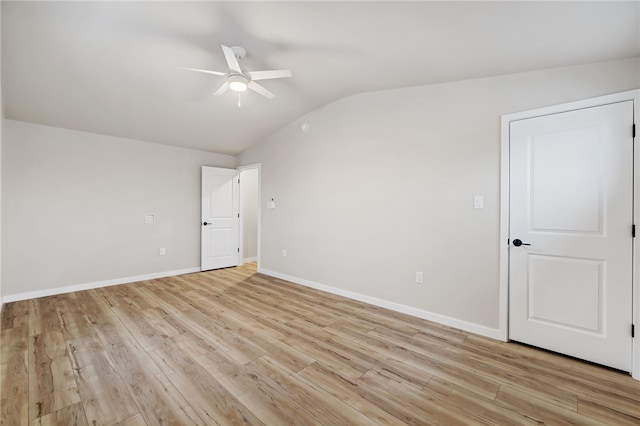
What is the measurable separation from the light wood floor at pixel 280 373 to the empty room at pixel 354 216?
0.07 feet

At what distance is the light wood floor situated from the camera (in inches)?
64.8

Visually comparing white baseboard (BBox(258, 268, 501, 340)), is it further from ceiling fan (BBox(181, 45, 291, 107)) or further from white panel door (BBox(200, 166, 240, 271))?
ceiling fan (BBox(181, 45, 291, 107))

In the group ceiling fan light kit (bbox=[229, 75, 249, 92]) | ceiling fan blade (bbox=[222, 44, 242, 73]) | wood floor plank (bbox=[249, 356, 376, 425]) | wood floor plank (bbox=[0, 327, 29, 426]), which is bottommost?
wood floor plank (bbox=[249, 356, 376, 425])

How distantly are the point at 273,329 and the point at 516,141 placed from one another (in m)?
3.01

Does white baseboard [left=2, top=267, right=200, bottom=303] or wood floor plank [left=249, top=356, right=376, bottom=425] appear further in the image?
white baseboard [left=2, top=267, right=200, bottom=303]

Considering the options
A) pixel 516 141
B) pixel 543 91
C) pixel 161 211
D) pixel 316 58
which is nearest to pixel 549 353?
pixel 516 141

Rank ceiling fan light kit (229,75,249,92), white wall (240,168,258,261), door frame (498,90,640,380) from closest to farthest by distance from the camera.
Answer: door frame (498,90,640,380), ceiling fan light kit (229,75,249,92), white wall (240,168,258,261)

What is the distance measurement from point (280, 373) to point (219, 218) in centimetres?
403

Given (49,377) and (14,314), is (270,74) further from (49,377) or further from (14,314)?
(14,314)

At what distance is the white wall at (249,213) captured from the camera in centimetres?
614

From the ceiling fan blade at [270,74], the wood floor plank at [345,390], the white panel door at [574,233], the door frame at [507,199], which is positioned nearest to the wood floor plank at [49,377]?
the wood floor plank at [345,390]

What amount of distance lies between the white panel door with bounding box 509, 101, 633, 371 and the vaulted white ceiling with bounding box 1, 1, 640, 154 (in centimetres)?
58

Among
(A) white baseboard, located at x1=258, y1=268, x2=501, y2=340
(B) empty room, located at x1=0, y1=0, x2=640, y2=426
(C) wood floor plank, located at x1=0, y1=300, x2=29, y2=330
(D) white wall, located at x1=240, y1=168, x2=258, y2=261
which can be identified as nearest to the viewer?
(B) empty room, located at x1=0, y1=0, x2=640, y2=426

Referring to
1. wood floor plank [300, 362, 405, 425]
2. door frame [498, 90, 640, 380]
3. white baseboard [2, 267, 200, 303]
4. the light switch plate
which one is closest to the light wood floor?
wood floor plank [300, 362, 405, 425]
